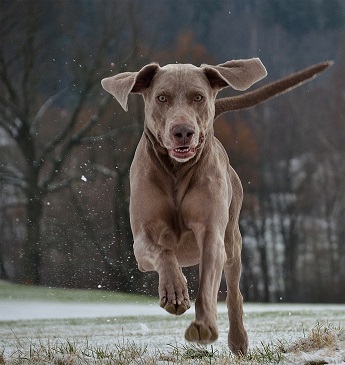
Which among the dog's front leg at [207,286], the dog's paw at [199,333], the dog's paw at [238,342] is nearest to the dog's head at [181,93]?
the dog's front leg at [207,286]

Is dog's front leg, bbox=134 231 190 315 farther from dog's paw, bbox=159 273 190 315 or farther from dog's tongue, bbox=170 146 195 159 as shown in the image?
dog's tongue, bbox=170 146 195 159

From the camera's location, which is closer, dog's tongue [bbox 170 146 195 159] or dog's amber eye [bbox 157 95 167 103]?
dog's tongue [bbox 170 146 195 159]

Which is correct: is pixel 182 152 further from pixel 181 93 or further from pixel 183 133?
pixel 181 93

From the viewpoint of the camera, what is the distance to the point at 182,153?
462 centimetres

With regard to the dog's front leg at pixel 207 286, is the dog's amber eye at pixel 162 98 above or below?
above

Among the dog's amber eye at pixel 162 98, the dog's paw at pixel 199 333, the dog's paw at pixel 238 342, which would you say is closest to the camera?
the dog's paw at pixel 199 333

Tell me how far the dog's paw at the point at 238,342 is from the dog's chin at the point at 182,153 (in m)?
1.88

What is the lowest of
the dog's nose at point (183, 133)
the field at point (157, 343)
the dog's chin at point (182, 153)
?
the field at point (157, 343)

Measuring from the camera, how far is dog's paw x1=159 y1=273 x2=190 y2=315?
4316mm

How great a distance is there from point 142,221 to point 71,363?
1.18 meters

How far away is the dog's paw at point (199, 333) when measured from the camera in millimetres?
4258

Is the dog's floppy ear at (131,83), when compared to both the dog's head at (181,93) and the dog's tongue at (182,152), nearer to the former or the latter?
the dog's head at (181,93)

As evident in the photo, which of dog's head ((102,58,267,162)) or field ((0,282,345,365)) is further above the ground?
dog's head ((102,58,267,162))

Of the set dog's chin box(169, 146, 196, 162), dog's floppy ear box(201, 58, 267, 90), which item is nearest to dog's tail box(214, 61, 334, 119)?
dog's floppy ear box(201, 58, 267, 90)
